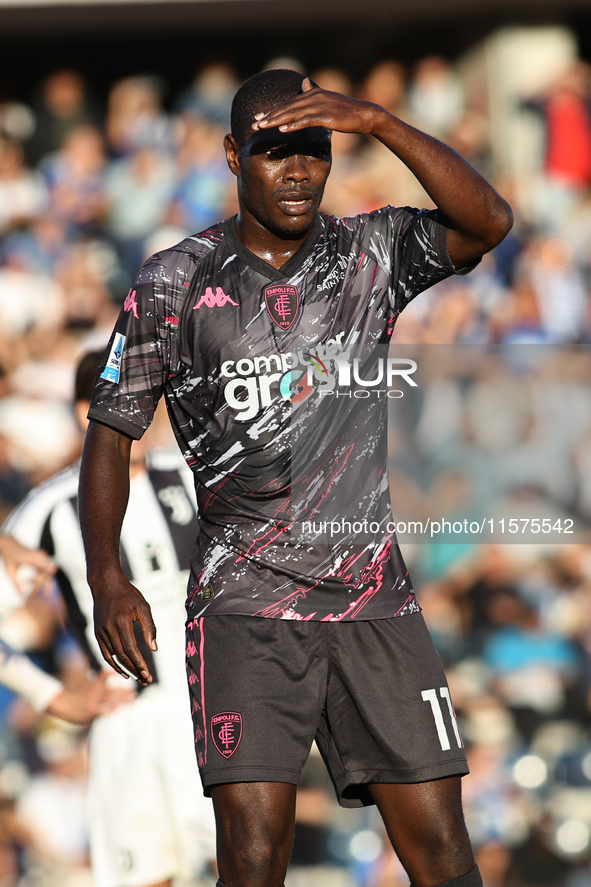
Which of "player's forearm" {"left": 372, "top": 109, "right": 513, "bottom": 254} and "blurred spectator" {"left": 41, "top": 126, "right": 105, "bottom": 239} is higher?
"blurred spectator" {"left": 41, "top": 126, "right": 105, "bottom": 239}

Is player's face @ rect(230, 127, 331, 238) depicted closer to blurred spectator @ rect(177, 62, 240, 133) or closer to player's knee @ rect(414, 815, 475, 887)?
A: player's knee @ rect(414, 815, 475, 887)

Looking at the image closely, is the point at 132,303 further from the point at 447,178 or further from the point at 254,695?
the point at 254,695

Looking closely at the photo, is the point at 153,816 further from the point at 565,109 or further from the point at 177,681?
the point at 565,109

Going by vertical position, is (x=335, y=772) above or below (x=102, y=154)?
below

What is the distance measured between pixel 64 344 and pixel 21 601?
1750 millimetres

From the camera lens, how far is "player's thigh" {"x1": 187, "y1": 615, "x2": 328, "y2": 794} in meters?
2.29

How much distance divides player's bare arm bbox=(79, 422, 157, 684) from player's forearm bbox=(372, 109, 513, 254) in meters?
0.88

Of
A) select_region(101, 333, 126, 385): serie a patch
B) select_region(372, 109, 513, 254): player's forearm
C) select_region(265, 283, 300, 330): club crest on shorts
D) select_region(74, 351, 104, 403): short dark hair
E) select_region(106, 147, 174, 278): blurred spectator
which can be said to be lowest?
select_region(74, 351, 104, 403): short dark hair

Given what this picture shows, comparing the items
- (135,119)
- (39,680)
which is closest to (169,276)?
(39,680)

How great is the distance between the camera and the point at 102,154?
6.75 m

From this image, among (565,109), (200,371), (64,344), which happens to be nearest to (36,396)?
(64,344)

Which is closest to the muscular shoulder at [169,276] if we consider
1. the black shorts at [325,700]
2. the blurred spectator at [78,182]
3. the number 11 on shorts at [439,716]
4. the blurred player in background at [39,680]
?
the black shorts at [325,700]

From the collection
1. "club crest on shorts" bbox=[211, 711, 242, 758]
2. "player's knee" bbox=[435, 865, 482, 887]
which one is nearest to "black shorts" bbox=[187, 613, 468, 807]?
"club crest on shorts" bbox=[211, 711, 242, 758]

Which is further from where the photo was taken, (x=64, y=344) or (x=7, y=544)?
(x=64, y=344)
